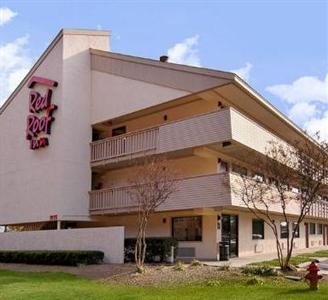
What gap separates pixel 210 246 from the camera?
81.0 feet

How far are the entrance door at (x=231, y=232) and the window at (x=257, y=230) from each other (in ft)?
8.09

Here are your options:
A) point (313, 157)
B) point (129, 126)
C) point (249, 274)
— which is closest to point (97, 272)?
point (249, 274)

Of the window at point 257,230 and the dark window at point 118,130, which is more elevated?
the dark window at point 118,130

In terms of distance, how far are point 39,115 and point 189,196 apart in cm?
1143

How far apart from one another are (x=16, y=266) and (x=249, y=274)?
12166 mm

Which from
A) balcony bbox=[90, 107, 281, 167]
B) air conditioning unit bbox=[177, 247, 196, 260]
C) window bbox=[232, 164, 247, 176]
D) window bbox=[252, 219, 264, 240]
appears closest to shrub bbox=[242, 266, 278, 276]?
balcony bbox=[90, 107, 281, 167]

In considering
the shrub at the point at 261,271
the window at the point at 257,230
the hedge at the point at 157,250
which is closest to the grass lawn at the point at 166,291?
the shrub at the point at 261,271

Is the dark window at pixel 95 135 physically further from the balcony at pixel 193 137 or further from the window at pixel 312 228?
the window at pixel 312 228

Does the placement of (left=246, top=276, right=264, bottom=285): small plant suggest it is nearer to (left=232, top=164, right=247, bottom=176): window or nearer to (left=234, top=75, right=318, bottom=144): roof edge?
(left=234, top=75, right=318, bottom=144): roof edge

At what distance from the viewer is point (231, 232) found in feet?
86.9

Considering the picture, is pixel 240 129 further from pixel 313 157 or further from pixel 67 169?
pixel 67 169

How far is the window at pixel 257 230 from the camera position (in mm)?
29125

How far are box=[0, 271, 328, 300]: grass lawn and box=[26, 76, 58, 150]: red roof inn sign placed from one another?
46.2 feet

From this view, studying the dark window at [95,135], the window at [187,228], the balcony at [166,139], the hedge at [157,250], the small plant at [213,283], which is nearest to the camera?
the small plant at [213,283]
